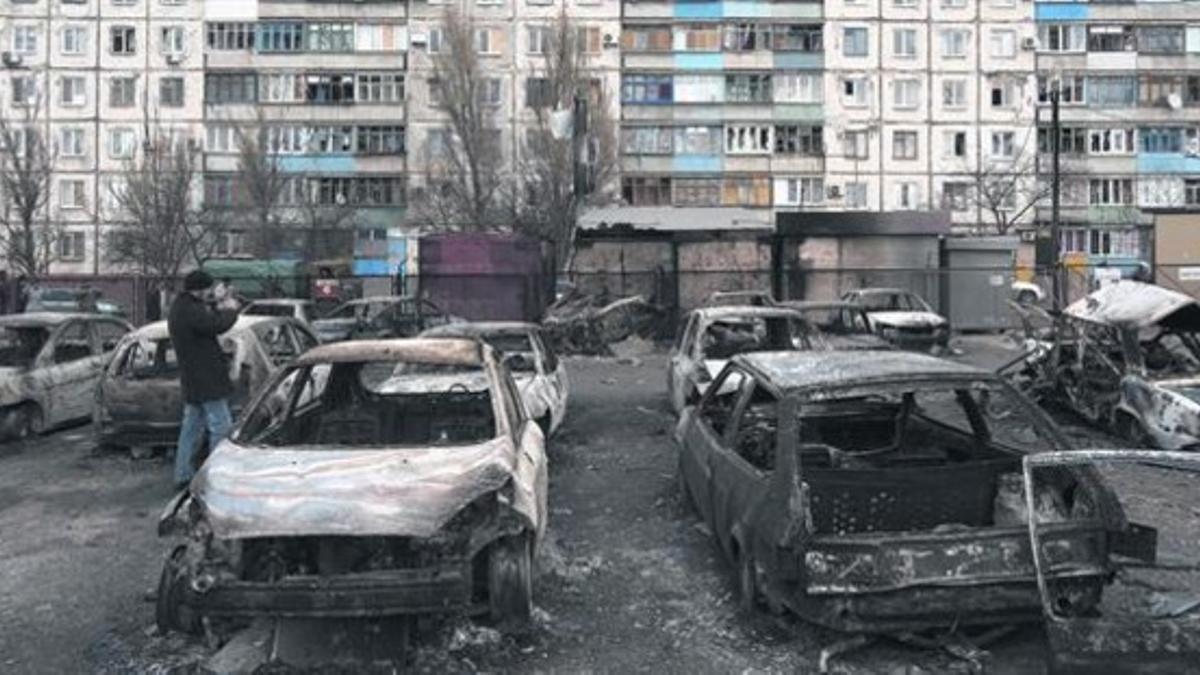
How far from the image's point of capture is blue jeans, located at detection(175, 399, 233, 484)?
333 inches

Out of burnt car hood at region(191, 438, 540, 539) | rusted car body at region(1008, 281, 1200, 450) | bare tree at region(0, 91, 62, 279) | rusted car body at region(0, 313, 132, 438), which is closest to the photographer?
burnt car hood at region(191, 438, 540, 539)

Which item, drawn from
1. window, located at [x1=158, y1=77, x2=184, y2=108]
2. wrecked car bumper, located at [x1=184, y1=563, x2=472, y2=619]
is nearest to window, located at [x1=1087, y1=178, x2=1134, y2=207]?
A: window, located at [x1=158, y1=77, x2=184, y2=108]

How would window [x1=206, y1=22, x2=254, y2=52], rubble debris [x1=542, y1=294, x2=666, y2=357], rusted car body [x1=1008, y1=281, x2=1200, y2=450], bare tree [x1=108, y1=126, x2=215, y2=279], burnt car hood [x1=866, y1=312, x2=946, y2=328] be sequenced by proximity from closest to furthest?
rusted car body [x1=1008, y1=281, x2=1200, y2=450], burnt car hood [x1=866, y1=312, x2=946, y2=328], rubble debris [x1=542, y1=294, x2=666, y2=357], bare tree [x1=108, y1=126, x2=215, y2=279], window [x1=206, y1=22, x2=254, y2=52]

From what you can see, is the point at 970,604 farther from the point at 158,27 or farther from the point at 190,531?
the point at 158,27

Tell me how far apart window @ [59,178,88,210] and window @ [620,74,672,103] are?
29.4 meters

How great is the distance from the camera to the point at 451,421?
7.01 m

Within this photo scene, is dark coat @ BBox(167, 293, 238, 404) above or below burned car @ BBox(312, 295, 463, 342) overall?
below

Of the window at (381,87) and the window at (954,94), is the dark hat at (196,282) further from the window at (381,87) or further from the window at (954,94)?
the window at (954,94)

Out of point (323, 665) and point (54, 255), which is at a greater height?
point (54, 255)

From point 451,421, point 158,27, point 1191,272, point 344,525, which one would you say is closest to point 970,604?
point 344,525

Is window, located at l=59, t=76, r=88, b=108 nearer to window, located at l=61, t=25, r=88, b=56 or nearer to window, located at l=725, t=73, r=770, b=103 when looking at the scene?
window, located at l=61, t=25, r=88, b=56

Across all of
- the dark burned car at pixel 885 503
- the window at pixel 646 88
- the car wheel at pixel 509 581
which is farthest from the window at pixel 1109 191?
the car wheel at pixel 509 581

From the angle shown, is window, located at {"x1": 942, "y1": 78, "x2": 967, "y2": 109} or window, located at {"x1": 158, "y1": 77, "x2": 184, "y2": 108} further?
window, located at {"x1": 942, "y1": 78, "x2": 967, "y2": 109}

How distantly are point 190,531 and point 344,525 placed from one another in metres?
0.87
